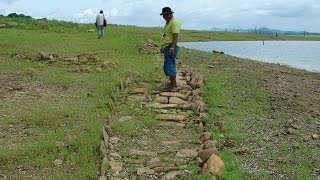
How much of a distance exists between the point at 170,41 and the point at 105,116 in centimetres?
352

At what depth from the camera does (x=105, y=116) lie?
955 centimetres

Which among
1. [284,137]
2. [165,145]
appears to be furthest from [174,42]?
[165,145]

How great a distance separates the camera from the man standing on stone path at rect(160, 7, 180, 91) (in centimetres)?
1179

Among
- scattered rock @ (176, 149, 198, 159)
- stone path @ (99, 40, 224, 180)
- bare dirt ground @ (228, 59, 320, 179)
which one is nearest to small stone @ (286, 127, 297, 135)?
bare dirt ground @ (228, 59, 320, 179)

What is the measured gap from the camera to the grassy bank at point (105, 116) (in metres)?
7.14

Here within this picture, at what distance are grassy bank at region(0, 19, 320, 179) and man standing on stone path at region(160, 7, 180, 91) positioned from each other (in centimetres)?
121

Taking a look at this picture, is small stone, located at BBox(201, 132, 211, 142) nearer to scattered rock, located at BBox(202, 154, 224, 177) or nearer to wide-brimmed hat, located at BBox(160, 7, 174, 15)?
scattered rock, located at BBox(202, 154, 224, 177)

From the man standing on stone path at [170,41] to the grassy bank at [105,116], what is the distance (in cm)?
121

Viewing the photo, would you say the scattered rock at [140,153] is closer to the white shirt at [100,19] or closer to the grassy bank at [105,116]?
the grassy bank at [105,116]

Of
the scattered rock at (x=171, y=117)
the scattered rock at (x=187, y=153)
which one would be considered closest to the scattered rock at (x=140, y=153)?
the scattered rock at (x=187, y=153)

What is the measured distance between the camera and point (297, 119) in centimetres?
1124

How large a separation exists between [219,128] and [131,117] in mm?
1940

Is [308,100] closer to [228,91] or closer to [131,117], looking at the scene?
[228,91]

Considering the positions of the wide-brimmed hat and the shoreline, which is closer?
the shoreline
